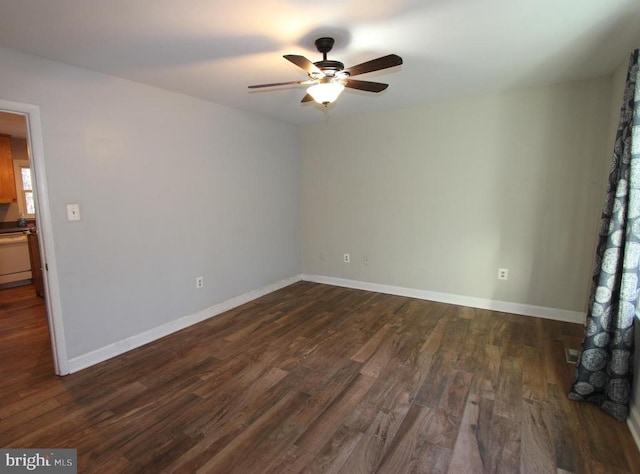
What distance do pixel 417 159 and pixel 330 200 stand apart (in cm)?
132

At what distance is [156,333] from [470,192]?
11.8ft

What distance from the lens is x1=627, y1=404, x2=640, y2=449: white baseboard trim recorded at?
1.76m

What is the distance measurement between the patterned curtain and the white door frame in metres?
3.66

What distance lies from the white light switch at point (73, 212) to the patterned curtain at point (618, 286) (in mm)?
3673

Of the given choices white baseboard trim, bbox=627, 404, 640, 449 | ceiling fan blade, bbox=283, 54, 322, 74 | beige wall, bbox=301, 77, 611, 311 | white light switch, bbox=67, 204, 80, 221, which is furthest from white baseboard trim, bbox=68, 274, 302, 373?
white baseboard trim, bbox=627, 404, 640, 449

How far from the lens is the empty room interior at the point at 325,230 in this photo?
1795 mm

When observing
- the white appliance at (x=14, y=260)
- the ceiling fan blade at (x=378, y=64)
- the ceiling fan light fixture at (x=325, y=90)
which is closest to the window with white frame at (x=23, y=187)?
the white appliance at (x=14, y=260)

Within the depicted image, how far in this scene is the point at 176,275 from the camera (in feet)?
10.5

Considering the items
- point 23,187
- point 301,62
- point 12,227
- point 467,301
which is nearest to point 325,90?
point 301,62

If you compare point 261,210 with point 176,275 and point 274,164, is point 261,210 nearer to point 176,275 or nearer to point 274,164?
point 274,164

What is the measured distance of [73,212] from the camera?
8.02ft

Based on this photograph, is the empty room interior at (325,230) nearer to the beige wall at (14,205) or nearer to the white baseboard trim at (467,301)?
the white baseboard trim at (467,301)

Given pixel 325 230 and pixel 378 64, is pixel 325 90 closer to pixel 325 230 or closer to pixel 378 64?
pixel 378 64

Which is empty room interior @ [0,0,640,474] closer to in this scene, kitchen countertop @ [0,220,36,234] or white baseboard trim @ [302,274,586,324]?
white baseboard trim @ [302,274,586,324]
